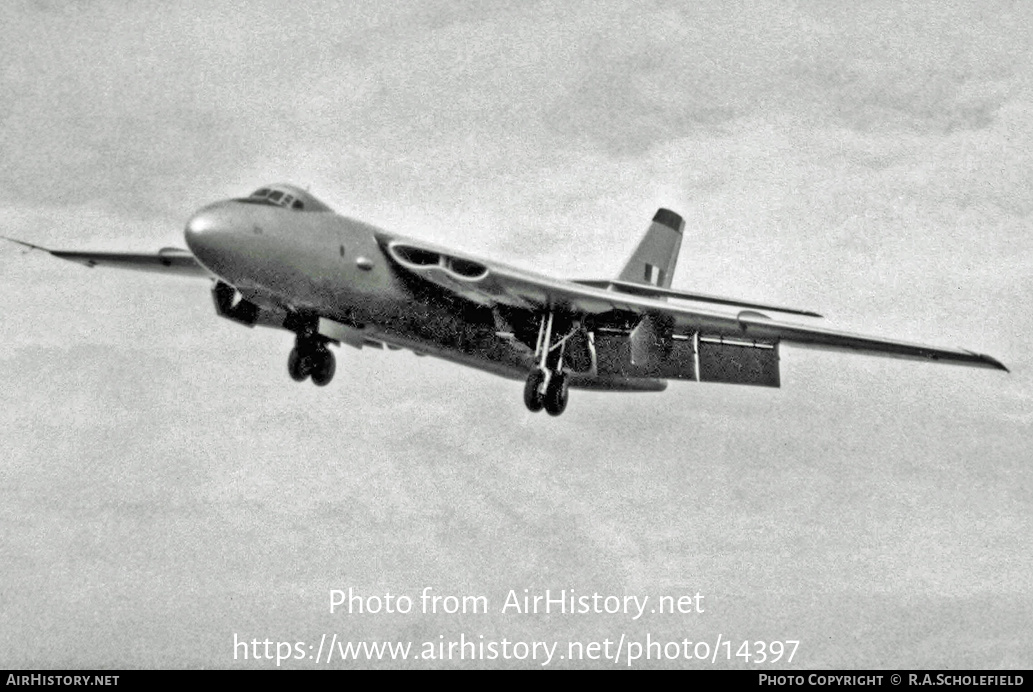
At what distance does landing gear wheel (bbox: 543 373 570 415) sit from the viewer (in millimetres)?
30781

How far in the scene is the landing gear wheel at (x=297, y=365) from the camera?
1235 inches

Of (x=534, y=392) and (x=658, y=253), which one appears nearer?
(x=534, y=392)

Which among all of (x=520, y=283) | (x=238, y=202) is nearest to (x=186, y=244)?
(x=238, y=202)

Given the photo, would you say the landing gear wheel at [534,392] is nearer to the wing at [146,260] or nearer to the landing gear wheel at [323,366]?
the landing gear wheel at [323,366]

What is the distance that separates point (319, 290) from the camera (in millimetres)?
27891

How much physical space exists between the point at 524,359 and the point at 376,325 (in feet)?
15.2

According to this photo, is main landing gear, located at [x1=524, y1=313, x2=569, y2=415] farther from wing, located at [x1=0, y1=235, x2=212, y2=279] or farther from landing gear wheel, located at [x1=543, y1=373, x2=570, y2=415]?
wing, located at [x1=0, y1=235, x2=212, y2=279]

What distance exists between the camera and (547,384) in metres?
30.7

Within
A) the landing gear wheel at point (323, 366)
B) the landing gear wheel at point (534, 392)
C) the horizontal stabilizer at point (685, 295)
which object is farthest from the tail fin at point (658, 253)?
the landing gear wheel at point (323, 366)

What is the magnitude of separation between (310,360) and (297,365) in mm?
324

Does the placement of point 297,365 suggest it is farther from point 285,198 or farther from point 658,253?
point 658,253

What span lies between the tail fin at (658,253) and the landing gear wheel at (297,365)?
36.7 ft

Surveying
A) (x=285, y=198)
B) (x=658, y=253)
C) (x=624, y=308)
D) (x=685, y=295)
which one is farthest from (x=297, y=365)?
(x=658, y=253)

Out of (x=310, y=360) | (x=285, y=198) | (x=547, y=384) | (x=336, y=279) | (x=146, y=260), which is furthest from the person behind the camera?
(x=146, y=260)
